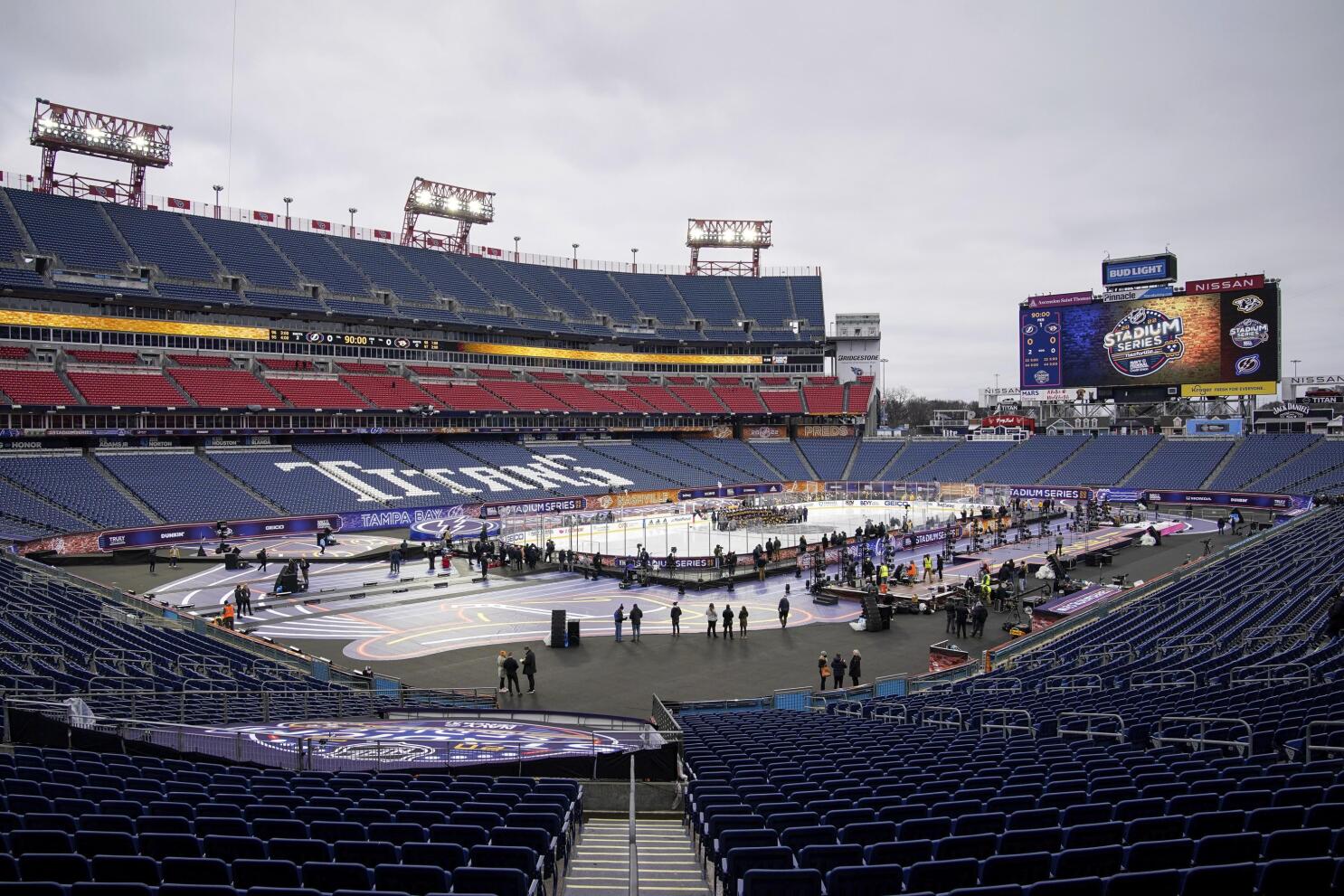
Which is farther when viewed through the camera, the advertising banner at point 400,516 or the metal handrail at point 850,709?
the advertising banner at point 400,516

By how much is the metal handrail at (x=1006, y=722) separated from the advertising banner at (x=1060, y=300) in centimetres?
6178

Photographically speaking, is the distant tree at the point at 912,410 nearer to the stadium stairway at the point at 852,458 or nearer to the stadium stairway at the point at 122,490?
the stadium stairway at the point at 852,458

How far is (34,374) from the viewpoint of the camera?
5028 cm

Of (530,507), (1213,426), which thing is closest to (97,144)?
(530,507)

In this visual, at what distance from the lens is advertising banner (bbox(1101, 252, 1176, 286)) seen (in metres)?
64.6

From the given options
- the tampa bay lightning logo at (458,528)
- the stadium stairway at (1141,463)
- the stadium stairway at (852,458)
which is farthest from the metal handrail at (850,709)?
the stadium stairway at (852,458)

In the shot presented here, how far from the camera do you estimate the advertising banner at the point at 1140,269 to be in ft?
212

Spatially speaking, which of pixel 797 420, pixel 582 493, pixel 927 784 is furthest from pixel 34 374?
pixel 797 420

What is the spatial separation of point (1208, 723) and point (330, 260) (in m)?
75.0

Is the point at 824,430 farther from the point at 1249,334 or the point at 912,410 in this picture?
the point at 912,410

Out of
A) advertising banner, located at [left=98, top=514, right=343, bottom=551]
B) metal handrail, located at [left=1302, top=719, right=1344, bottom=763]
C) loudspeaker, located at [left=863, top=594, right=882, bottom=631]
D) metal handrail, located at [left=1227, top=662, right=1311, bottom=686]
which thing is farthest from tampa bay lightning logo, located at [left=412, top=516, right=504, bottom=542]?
metal handrail, located at [left=1302, top=719, right=1344, bottom=763]

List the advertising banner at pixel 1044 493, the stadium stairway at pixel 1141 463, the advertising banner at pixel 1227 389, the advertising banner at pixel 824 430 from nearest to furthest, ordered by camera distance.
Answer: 1. the advertising banner at pixel 1227 389
2. the advertising banner at pixel 1044 493
3. the stadium stairway at pixel 1141 463
4. the advertising banner at pixel 824 430

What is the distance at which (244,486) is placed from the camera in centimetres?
5041

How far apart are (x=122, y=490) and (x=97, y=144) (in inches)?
1284
